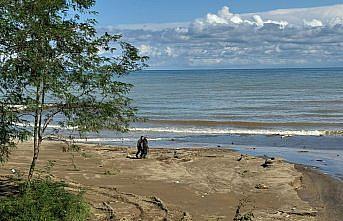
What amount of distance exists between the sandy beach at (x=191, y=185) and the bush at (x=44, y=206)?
5.22 ft

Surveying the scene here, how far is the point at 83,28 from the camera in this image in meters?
11.6

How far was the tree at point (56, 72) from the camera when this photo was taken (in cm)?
1067

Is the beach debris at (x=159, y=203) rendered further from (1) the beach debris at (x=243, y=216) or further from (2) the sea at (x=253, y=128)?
(2) the sea at (x=253, y=128)

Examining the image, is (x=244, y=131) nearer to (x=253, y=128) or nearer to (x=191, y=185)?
(x=253, y=128)

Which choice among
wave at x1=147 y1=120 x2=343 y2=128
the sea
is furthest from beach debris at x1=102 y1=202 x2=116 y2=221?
wave at x1=147 y1=120 x2=343 y2=128

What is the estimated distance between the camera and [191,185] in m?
18.3

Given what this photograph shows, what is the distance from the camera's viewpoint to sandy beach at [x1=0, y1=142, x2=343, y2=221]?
47.8 feet

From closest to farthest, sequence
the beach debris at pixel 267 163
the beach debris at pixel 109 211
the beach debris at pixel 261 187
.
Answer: the beach debris at pixel 109 211, the beach debris at pixel 261 187, the beach debris at pixel 267 163

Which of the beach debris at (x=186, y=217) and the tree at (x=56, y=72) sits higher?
the tree at (x=56, y=72)

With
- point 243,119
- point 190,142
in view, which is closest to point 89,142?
point 190,142

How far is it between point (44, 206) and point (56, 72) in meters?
2.83

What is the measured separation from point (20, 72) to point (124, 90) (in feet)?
8.08

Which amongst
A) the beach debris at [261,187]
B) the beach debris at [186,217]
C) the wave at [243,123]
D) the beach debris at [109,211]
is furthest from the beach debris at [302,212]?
the wave at [243,123]

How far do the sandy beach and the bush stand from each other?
1.59m
